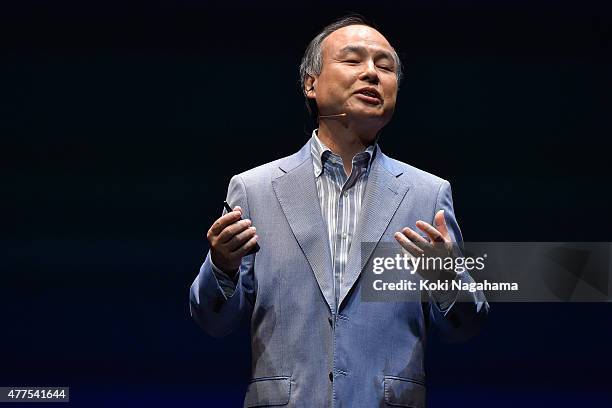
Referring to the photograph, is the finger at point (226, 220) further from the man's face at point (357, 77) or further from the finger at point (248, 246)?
the man's face at point (357, 77)

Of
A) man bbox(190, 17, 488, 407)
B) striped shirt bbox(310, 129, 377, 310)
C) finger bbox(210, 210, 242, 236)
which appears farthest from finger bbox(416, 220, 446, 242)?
finger bbox(210, 210, 242, 236)

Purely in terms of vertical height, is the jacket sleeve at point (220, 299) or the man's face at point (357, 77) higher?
the man's face at point (357, 77)

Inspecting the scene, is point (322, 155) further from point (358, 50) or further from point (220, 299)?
point (220, 299)

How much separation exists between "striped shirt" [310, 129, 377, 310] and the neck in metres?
0.02

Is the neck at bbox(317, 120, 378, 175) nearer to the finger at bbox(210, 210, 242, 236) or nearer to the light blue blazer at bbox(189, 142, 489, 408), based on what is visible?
the light blue blazer at bbox(189, 142, 489, 408)

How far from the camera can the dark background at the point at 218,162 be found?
3010mm

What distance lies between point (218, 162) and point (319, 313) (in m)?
1.10

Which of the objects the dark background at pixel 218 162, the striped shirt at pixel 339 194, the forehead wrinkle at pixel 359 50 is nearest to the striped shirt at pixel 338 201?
the striped shirt at pixel 339 194

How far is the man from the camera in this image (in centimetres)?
201

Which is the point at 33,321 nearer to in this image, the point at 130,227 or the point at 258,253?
the point at 130,227

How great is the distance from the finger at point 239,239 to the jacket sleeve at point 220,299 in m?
0.11

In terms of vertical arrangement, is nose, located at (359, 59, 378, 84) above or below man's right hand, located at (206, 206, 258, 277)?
above

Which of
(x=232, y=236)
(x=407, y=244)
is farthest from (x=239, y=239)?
(x=407, y=244)

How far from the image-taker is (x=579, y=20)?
120 inches
